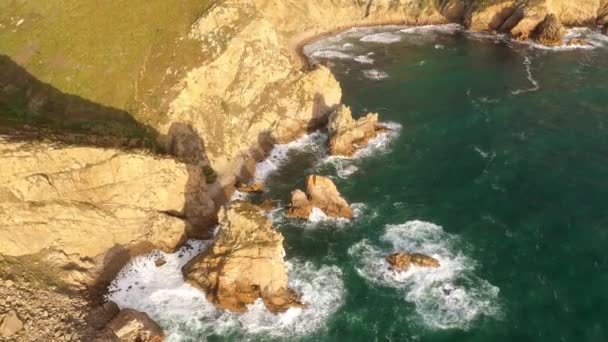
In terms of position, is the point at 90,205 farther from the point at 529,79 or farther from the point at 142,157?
the point at 529,79

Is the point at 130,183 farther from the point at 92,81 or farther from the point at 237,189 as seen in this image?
the point at 92,81

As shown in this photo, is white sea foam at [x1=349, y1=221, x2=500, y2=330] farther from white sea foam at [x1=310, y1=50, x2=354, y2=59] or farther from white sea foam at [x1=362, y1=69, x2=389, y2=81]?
white sea foam at [x1=310, y1=50, x2=354, y2=59]

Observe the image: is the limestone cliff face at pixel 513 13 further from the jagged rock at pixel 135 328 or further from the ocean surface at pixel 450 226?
the jagged rock at pixel 135 328

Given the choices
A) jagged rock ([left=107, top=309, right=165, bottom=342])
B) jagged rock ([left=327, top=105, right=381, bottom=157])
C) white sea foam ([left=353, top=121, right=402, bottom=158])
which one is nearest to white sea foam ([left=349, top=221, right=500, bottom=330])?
white sea foam ([left=353, top=121, right=402, bottom=158])

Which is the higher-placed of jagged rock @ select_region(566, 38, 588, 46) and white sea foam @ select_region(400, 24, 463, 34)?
white sea foam @ select_region(400, 24, 463, 34)

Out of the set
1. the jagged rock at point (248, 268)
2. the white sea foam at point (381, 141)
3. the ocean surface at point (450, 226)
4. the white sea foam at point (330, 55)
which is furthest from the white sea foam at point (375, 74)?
the jagged rock at point (248, 268)

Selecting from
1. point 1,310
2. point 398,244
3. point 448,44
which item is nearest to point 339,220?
point 398,244
